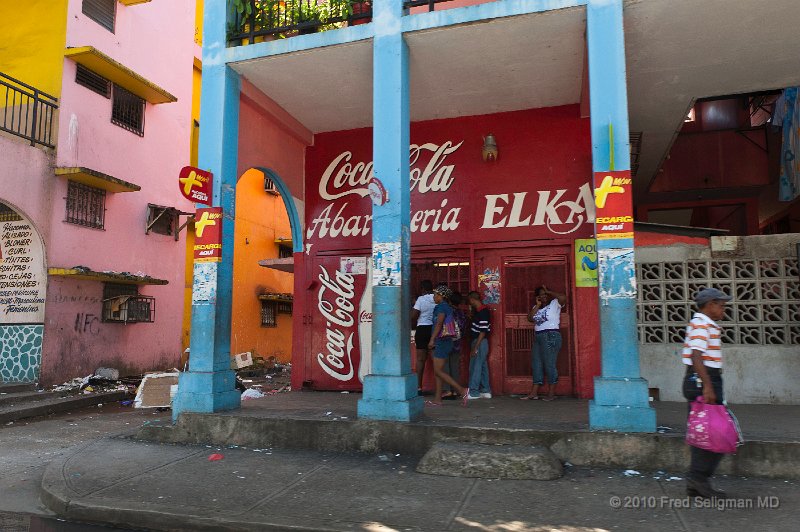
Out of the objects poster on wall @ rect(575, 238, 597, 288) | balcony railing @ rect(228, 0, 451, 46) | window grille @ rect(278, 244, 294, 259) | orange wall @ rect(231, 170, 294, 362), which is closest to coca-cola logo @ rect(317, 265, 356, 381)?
poster on wall @ rect(575, 238, 597, 288)

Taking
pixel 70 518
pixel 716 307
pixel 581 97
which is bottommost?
pixel 70 518

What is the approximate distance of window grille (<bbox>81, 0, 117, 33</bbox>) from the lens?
43.6ft

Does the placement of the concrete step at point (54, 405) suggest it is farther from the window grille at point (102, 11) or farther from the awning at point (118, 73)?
the window grille at point (102, 11)

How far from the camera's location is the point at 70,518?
4.71 metres

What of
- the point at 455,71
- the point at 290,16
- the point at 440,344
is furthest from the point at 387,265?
the point at 290,16

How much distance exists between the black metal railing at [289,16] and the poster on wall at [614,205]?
4096 millimetres

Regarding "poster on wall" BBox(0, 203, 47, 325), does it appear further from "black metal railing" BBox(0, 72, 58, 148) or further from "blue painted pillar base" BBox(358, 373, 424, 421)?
"blue painted pillar base" BBox(358, 373, 424, 421)

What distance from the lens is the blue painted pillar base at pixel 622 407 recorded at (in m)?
5.63

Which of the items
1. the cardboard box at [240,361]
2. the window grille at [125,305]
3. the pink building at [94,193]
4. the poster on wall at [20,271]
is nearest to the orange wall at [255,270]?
the cardboard box at [240,361]

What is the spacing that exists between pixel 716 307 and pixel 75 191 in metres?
13.1

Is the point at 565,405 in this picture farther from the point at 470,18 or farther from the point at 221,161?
the point at 221,161

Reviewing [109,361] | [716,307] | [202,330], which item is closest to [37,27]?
[109,361]

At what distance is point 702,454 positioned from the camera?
14.7 ft

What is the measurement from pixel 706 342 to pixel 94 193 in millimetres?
13383
